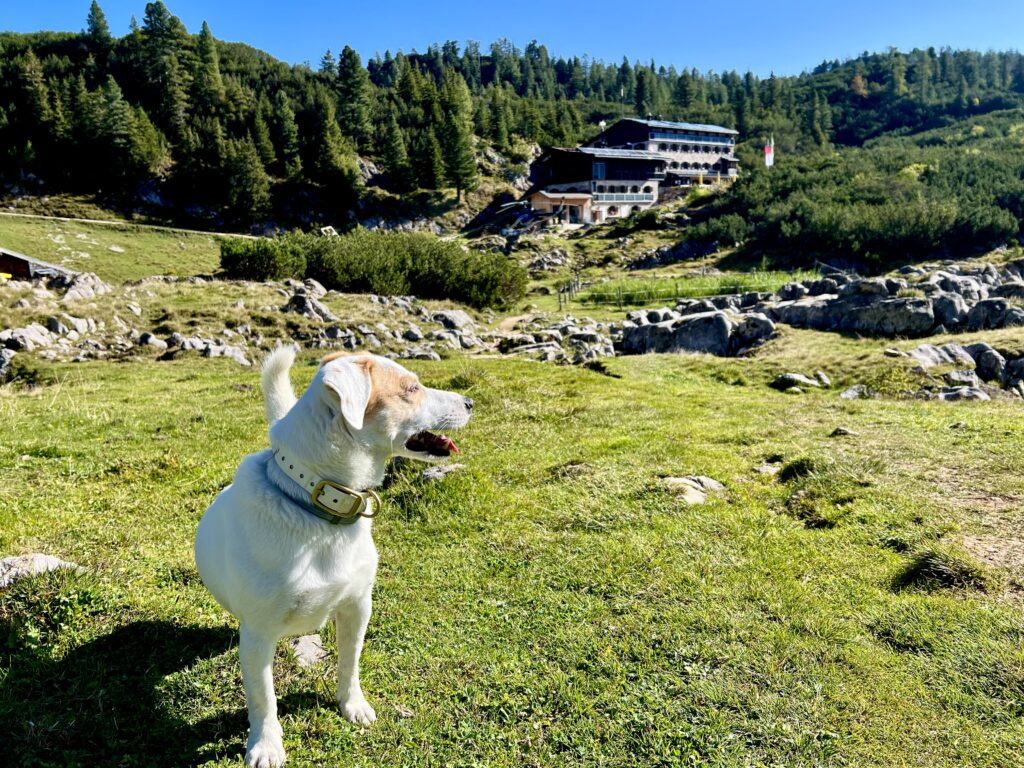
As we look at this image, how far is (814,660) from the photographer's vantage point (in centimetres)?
405

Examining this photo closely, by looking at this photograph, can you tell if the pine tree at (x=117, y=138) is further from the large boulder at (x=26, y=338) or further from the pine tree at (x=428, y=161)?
the large boulder at (x=26, y=338)

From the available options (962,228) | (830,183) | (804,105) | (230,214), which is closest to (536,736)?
(962,228)

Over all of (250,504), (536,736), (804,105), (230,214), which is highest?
(804,105)

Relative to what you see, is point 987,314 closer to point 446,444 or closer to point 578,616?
point 578,616

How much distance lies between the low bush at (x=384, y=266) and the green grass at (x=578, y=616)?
23.6 metres

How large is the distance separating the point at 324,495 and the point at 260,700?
1.18 m

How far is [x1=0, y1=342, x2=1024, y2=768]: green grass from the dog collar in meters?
1.40

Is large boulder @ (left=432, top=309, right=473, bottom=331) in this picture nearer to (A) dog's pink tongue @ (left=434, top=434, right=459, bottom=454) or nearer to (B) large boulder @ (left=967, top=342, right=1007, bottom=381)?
(B) large boulder @ (left=967, top=342, right=1007, bottom=381)

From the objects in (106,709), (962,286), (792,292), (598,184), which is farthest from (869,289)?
(598,184)

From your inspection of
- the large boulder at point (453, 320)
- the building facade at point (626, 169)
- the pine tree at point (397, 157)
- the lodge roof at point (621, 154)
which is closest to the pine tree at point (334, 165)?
the pine tree at point (397, 157)

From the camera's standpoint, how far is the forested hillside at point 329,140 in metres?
56.3

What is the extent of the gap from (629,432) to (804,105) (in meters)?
140

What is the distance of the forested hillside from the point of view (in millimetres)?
56344

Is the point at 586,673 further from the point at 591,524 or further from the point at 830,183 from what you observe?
the point at 830,183
